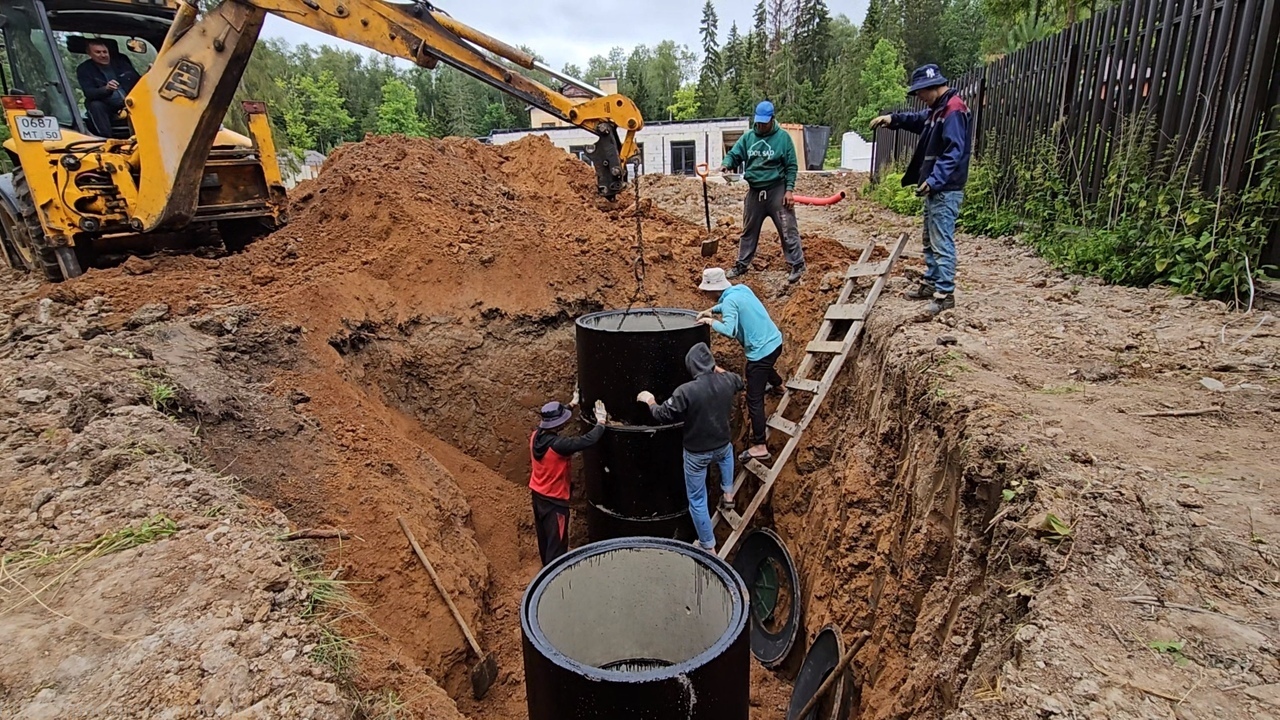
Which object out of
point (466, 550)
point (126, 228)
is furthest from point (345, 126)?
point (466, 550)

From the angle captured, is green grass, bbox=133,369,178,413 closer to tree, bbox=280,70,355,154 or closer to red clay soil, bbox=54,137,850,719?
red clay soil, bbox=54,137,850,719

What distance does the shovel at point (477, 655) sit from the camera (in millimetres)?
4305

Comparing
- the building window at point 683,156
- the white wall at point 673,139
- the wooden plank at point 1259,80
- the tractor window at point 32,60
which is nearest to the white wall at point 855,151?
the white wall at point 673,139

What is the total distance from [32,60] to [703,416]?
6.97 m

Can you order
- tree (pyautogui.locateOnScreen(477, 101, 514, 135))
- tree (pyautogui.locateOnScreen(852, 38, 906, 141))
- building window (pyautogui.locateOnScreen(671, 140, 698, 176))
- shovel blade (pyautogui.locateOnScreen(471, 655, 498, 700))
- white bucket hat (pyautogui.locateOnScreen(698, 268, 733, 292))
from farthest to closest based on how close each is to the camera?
tree (pyautogui.locateOnScreen(477, 101, 514, 135)), tree (pyautogui.locateOnScreen(852, 38, 906, 141)), building window (pyautogui.locateOnScreen(671, 140, 698, 176)), white bucket hat (pyautogui.locateOnScreen(698, 268, 733, 292)), shovel blade (pyautogui.locateOnScreen(471, 655, 498, 700))

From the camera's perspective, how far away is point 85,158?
5609 millimetres

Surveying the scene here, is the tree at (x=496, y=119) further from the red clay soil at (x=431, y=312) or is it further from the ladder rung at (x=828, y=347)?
the ladder rung at (x=828, y=347)

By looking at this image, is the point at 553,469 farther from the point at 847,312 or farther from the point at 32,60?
the point at 32,60

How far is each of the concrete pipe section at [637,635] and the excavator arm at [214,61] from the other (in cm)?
471

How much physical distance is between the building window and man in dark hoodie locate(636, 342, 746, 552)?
25086mm

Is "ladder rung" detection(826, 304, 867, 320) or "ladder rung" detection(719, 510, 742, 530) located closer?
"ladder rung" detection(826, 304, 867, 320)

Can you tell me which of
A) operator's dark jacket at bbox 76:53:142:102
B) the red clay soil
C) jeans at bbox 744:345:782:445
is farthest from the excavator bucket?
operator's dark jacket at bbox 76:53:142:102

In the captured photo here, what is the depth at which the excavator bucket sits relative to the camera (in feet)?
21.9

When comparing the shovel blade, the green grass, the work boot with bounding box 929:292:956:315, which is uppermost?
the work boot with bounding box 929:292:956:315
